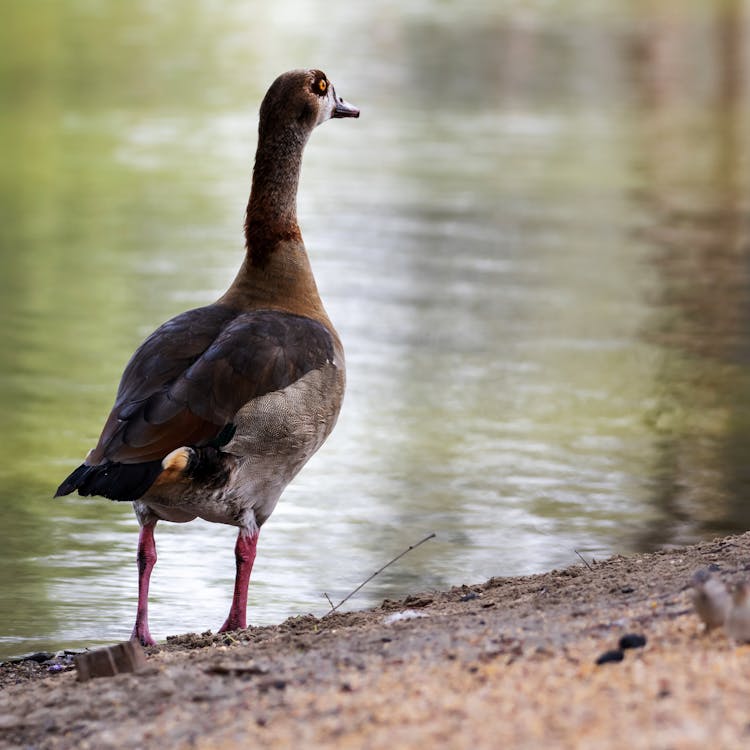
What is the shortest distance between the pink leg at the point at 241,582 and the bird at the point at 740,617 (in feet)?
7.73

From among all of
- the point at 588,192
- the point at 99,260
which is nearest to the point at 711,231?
the point at 588,192

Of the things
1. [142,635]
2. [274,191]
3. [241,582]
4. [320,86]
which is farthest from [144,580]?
[320,86]

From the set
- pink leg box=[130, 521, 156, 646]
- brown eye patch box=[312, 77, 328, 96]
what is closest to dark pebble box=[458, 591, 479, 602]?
pink leg box=[130, 521, 156, 646]

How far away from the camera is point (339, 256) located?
14789 millimetres

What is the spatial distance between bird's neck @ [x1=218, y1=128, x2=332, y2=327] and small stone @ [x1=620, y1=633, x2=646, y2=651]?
2760mm

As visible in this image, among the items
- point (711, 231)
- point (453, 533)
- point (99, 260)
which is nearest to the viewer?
point (453, 533)

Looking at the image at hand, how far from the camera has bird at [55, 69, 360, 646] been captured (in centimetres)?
597

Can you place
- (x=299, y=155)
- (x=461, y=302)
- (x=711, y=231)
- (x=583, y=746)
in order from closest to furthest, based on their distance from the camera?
(x=583, y=746)
(x=299, y=155)
(x=461, y=302)
(x=711, y=231)

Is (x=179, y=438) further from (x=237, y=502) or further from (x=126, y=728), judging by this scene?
(x=126, y=728)

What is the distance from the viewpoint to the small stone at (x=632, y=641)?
462cm

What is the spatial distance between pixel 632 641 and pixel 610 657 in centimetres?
13

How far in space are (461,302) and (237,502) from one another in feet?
23.6

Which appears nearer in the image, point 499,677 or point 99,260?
point 499,677

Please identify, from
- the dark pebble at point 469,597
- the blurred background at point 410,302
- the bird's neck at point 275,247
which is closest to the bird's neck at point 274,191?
the bird's neck at point 275,247
